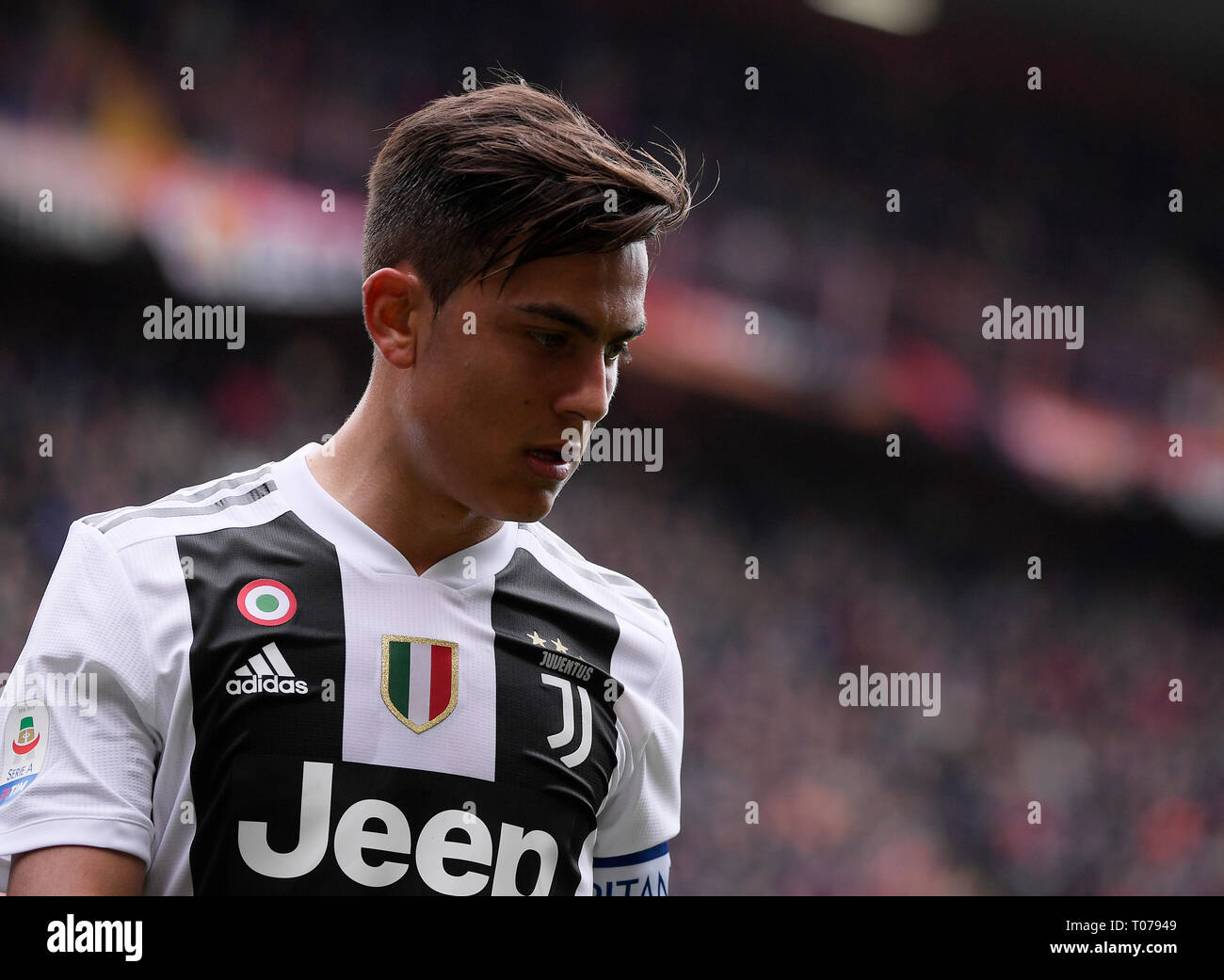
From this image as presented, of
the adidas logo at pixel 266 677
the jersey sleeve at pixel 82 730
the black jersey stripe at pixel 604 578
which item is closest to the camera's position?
the jersey sleeve at pixel 82 730

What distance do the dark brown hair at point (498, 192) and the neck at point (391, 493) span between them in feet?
0.69

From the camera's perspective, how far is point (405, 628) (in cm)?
161

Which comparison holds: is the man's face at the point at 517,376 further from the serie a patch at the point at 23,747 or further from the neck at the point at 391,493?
the serie a patch at the point at 23,747

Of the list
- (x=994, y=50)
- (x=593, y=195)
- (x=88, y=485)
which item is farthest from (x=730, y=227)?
(x=593, y=195)

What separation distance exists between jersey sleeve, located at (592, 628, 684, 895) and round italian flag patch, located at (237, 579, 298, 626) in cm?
50

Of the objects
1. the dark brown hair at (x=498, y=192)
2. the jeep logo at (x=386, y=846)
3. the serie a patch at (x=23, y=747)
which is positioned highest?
the dark brown hair at (x=498, y=192)

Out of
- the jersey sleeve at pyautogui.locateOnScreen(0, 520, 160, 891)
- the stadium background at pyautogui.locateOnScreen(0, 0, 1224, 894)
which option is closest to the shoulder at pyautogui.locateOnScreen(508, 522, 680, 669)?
the jersey sleeve at pyautogui.locateOnScreen(0, 520, 160, 891)

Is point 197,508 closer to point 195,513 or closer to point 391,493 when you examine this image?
point 195,513

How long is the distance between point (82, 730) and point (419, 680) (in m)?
0.42

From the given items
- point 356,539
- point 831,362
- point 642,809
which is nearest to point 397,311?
point 356,539

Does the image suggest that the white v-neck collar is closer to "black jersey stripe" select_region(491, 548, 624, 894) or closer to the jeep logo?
"black jersey stripe" select_region(491, 548, 624, 894)

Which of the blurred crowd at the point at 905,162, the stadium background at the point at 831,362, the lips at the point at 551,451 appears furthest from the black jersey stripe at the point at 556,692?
the blurred crowd at the point at 905,162

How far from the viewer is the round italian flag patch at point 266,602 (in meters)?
1.55
